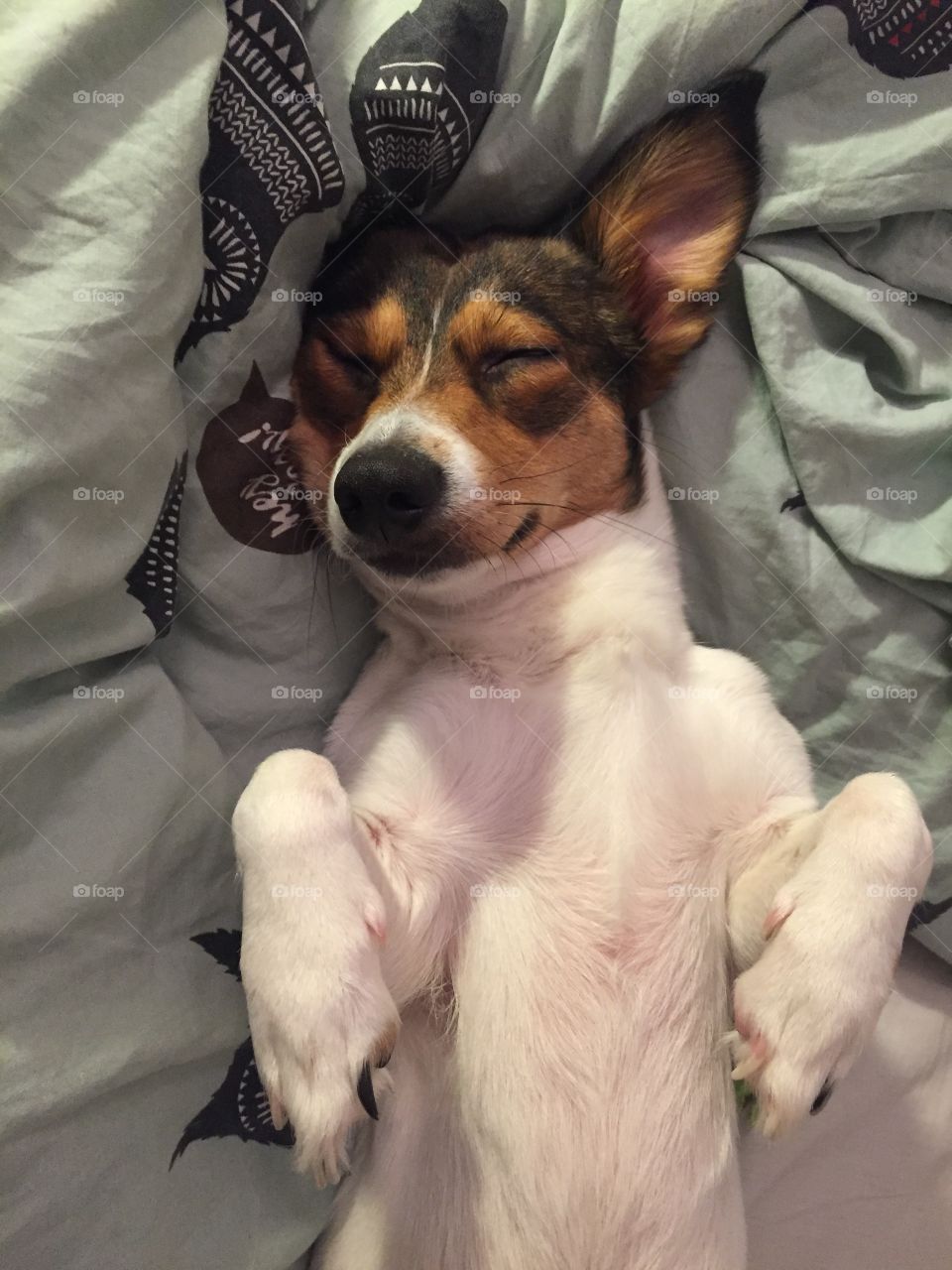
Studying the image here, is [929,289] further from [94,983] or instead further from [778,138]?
[94,983]

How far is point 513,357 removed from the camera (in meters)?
1.67

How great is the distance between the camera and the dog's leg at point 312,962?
118 cm

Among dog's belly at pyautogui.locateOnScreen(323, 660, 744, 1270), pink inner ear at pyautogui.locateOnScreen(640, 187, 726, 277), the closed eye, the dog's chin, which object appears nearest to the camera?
dog's belly at pyautogui.locateOnScreen(323, 660, 744, 1270)

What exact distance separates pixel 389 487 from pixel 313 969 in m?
0.74

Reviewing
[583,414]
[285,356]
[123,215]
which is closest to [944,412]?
[583,414]

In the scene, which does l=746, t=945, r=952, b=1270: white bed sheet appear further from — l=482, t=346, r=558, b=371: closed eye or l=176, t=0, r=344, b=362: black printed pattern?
l=176, t=0, r=344, b=362: black printed pattern

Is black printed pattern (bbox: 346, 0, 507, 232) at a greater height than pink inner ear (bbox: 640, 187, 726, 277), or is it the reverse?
black printed pattern (bbox: 346, 0, 507, 232)

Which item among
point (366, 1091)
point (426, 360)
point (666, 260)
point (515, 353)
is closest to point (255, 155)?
point (426, 360)

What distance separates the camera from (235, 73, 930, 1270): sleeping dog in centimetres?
127

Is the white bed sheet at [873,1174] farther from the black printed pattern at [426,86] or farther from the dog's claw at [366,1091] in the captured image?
the black printed pattern at [426,86]

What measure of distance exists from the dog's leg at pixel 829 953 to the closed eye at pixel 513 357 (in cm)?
96

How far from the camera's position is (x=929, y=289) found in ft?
6.03

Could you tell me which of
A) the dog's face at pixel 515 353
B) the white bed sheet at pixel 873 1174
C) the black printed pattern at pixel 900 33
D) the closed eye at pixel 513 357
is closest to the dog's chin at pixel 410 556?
the dog's face at pixel 515 353

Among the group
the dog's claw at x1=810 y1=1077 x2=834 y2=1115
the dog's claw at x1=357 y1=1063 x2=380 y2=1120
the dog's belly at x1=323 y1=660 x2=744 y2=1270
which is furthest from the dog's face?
the dog's claw at x1=810 y1=1077 x2=834 y2=1115
